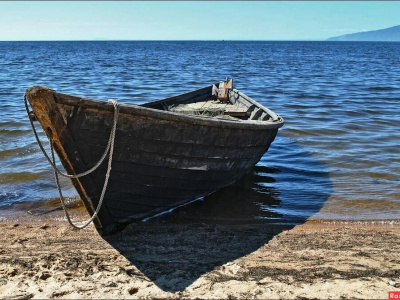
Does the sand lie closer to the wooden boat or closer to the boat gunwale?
the wooden boat

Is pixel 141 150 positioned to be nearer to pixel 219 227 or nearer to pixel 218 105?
pixel 219 227

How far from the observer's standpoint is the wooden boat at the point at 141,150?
4227 mm

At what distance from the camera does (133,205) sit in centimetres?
525

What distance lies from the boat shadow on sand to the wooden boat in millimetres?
293

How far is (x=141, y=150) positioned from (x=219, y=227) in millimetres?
1663

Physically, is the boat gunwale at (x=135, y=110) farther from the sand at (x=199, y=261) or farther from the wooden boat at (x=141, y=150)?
the sand at (x=199, y=261)

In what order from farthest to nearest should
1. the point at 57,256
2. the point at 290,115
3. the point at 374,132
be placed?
the point at 290,115
the point at 374,132
the point at 57,256

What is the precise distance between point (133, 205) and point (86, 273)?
1.25m

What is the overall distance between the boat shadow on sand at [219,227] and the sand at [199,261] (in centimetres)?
2

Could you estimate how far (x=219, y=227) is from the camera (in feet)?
18.6

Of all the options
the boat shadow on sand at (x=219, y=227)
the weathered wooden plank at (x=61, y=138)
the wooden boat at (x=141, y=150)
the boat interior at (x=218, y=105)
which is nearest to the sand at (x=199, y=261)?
the boat shadow on sand at (x=219, y=227)

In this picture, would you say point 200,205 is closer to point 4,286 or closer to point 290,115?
point 4,286

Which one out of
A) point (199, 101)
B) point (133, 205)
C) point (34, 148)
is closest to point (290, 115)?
point (199, 101)

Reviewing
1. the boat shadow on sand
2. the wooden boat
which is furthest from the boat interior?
the wooden boat
